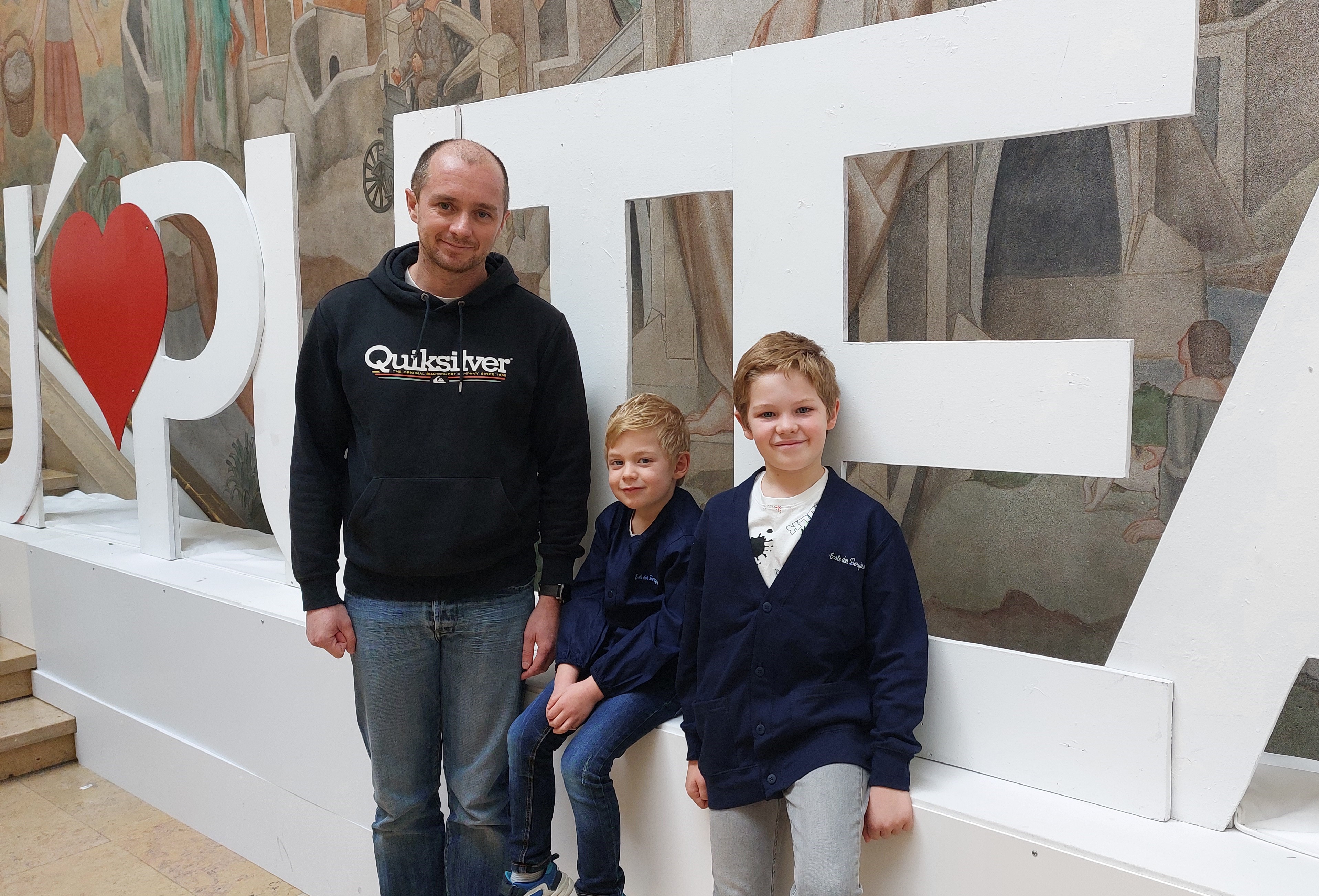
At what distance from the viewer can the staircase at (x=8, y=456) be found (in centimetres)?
485

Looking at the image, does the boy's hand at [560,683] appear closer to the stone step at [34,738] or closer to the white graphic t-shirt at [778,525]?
the white graphic t-shirt at [778,525]

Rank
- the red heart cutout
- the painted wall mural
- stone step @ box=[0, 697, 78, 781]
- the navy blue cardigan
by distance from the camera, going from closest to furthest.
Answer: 1. the navy blue cardigan
2. the painted wall mural
3. the red heart cutout
4. stone step @ box=[0, 697, 78, 781]

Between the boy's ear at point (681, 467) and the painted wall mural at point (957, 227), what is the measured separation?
22.6 inches

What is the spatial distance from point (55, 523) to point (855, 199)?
11.3 feet

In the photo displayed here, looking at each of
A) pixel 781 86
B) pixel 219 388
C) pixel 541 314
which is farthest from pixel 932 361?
pixel 219 388

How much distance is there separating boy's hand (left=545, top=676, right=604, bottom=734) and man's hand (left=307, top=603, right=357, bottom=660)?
492 mm

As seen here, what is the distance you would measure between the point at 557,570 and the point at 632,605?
22 cm

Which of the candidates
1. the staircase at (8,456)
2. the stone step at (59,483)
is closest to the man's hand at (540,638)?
the staircase at (8,456)

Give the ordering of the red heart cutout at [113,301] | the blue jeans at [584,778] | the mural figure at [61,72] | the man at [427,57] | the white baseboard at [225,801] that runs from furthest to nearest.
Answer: the mural figure at [61,72], the man at [427,57], the red heart cutout at [113,301], the white baseboard at [225,801], the blue jeans at [584,778]

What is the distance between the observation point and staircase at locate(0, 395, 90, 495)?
485 centimetres

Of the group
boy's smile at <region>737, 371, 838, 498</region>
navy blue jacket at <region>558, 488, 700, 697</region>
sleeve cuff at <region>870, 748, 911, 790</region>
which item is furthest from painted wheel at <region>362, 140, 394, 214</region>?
sleeve cuff at <region>870, 748, 911, 790</region>

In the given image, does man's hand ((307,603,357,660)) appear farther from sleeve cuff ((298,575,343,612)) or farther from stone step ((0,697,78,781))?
stone step ((0,697,78,781))

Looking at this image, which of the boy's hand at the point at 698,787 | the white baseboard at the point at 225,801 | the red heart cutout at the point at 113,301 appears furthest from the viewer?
the red heart cutout at the point at 113,301

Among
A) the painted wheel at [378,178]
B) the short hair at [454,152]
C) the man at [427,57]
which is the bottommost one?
the short hair at [454,152]
